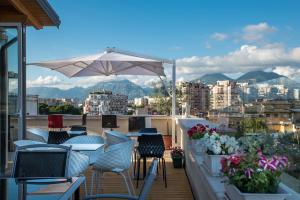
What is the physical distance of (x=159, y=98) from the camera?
55.4 feet

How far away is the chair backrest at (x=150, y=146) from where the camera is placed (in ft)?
20.5

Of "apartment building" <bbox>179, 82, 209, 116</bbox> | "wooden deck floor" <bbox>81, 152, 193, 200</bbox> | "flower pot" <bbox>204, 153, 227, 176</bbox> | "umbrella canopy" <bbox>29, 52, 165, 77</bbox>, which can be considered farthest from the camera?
"apartment building" <bbox>179, 82, 209, 116</bbox>

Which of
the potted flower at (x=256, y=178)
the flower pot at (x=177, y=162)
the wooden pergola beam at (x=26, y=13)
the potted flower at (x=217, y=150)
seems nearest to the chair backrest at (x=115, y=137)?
the flower pot at (x=177, y=162)

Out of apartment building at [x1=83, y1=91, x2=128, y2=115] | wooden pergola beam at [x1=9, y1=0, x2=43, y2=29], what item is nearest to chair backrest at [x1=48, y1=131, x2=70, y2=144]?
wooden pergola beam at [x1=9, y1=0, x2=43, y2=29]

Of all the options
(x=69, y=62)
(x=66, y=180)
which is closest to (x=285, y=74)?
(x=66, y=180)

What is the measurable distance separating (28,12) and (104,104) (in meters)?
8.30

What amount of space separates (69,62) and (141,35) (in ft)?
63.7

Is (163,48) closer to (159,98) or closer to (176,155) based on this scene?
(159,98)

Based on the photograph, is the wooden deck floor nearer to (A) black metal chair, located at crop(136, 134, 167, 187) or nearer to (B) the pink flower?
(A) black metal chair, located at crop(136, 134, 167, 187)

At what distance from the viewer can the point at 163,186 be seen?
5.95 metres

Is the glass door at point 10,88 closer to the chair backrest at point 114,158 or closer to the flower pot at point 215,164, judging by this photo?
the chair backrest at point 114,158

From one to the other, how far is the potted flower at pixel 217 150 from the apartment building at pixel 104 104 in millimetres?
10286

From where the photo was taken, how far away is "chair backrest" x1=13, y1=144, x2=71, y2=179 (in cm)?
313

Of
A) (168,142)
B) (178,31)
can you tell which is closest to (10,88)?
(168,142)
